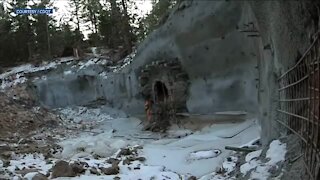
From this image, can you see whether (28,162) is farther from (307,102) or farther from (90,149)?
(307,102)

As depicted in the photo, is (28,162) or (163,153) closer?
(28,162)

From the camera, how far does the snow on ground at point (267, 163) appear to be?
14.1 feet

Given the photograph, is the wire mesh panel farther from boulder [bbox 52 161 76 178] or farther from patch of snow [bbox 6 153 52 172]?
patch of snow [bbox 6 153 52 172]

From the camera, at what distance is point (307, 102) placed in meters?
3.37

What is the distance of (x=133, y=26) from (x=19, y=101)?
23.6 ft

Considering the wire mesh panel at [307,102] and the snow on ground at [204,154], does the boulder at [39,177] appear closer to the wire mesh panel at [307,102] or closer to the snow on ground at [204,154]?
the snow on ground at [204,154]

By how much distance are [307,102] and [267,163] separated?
126 centimetres

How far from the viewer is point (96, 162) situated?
22.9 ft

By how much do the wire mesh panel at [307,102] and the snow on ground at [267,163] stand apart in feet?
0.86

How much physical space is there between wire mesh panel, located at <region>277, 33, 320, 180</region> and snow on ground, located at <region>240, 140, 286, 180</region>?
263 millimetres

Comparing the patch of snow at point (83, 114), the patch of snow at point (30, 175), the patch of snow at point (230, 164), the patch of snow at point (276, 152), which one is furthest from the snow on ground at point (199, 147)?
the patch of snow at point (83, 114)

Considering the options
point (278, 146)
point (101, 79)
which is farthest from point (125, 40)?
point (278, 146)

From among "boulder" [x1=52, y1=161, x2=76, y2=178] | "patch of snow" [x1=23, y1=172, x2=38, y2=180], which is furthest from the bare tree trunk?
"patch of snow" [x1=23, y1=172, x2=38, y2=180]

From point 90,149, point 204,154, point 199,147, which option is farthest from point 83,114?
point 204,154
